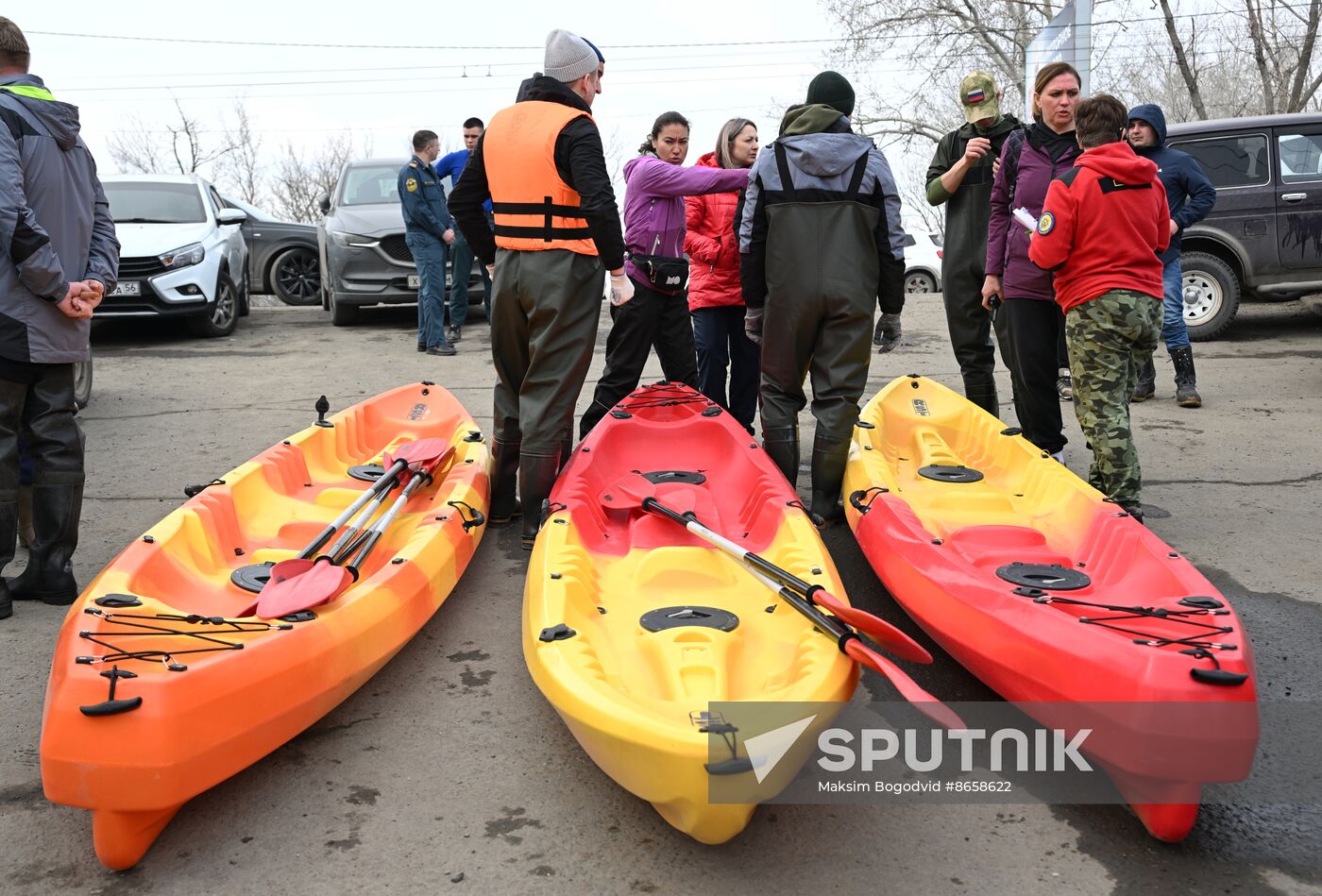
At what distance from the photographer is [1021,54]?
2816cm

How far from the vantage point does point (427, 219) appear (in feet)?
31.1

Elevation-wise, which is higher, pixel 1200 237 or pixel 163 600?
pixel 1200 237

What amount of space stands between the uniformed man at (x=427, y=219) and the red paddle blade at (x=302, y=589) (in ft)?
20.7

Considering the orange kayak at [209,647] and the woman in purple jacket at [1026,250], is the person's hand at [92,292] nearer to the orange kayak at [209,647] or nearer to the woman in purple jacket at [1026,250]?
the orange kayak at [209,647]

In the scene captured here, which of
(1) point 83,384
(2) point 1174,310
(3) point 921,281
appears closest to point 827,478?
(2) point 1174,310

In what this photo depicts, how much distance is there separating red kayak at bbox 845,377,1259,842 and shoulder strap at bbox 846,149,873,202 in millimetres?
1195

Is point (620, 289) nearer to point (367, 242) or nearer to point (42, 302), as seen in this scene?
point (42, 302)

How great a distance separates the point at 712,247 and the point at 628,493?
6.59 ft

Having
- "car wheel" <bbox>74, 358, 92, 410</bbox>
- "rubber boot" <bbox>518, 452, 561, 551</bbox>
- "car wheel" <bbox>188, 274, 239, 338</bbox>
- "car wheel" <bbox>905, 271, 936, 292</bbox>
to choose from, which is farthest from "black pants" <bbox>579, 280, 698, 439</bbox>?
"car wheel" <bbox>905, 271, 936, 292</bbox>

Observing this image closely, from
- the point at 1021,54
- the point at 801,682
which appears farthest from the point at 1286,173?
the point at 1021,54

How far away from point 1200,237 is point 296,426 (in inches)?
308

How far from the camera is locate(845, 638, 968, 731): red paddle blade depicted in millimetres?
2568

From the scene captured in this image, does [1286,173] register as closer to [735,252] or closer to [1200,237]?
[1200,237]

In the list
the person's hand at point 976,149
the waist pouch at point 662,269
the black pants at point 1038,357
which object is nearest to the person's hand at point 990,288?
the black pants at point 1038,357
